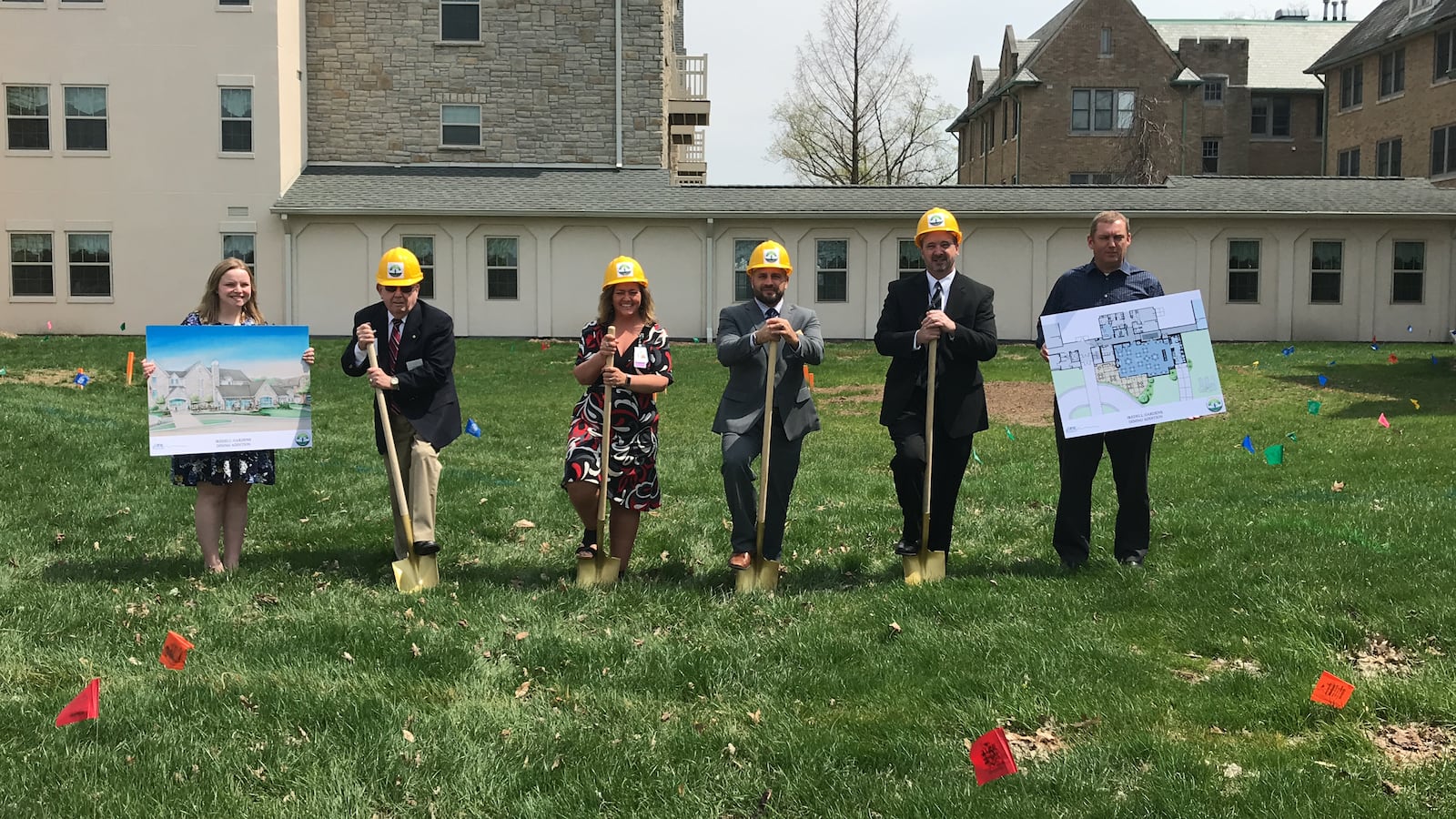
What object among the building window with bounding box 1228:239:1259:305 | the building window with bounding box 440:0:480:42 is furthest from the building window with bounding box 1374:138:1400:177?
the building window with bounding box 440:0:480:42

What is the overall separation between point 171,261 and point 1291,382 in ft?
82.0

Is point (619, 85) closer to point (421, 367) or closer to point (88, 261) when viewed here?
point (88, 261)

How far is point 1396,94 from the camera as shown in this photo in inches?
1610

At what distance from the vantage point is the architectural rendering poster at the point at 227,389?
22.9 feet

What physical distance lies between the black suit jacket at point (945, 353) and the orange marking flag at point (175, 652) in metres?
3.76

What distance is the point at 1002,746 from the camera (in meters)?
4.15

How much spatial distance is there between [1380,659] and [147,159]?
98.9ft

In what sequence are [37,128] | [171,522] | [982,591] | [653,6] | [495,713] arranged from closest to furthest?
1. [495,713]
2. [982,591]
3. [171,522]
4. [37,128]
5. [653,6]

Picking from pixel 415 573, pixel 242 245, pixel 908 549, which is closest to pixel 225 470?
pixel 415 573

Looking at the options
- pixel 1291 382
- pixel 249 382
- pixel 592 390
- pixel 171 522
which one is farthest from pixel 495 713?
pixel 1291 382

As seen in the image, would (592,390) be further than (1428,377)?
No

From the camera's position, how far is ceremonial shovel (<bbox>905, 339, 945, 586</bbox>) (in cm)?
667

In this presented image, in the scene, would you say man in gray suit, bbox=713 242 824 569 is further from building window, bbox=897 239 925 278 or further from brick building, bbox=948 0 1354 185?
brick building, bbox=948 0 1354 185

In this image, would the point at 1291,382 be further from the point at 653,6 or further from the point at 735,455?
the point at 653,6
